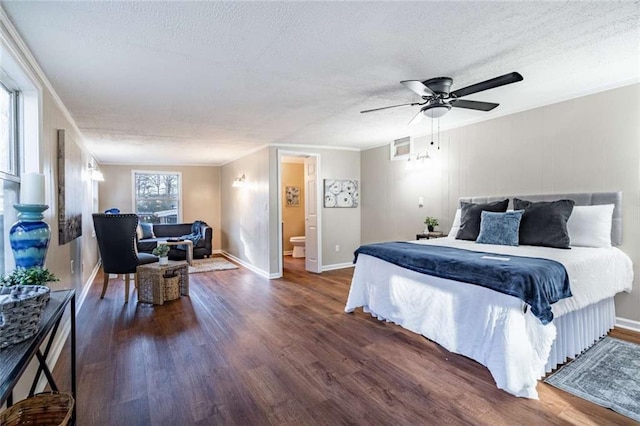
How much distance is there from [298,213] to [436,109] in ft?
19.5

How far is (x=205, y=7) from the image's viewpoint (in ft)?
5.74

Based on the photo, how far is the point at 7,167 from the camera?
2125mm

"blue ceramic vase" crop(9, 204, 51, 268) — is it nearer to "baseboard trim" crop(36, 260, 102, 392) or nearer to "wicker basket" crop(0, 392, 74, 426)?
"wicker basket" crop(0, 392, 74, 426)

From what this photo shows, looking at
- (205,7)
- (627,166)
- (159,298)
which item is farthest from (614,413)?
(159,298)

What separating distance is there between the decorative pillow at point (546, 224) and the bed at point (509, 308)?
0.15 m

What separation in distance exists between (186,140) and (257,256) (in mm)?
2381

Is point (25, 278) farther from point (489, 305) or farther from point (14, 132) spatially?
point (489, 305)

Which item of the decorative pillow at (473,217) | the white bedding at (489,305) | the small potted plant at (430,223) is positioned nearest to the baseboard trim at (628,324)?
the white bedding at (489,305)

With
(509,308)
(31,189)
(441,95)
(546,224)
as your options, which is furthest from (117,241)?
(546,224)

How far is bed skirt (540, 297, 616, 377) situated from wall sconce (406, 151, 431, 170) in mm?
2501

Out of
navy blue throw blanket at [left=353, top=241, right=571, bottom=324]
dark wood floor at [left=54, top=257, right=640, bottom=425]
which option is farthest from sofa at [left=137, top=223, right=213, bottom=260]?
navy blue throw blanket at [left=353, top=241, right=571, bottom=324]

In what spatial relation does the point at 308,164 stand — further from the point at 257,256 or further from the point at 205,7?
the point at 205,7

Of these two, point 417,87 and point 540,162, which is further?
point 540,162

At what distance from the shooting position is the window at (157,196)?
805cm
